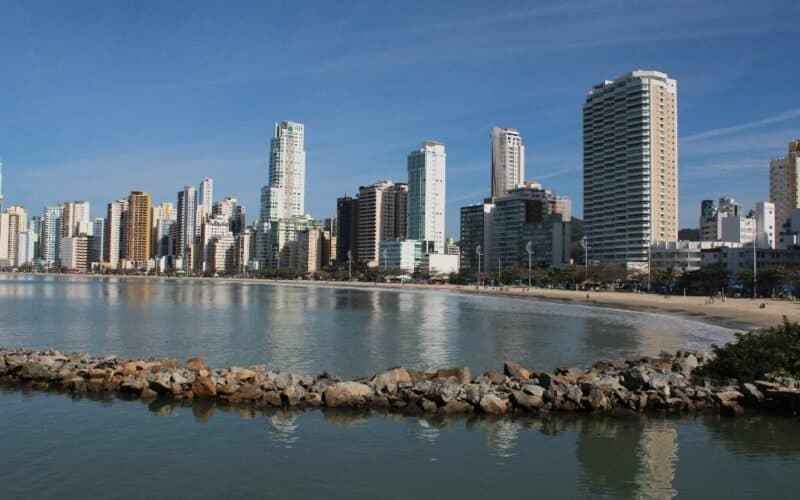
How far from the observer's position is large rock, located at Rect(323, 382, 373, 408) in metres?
19.6

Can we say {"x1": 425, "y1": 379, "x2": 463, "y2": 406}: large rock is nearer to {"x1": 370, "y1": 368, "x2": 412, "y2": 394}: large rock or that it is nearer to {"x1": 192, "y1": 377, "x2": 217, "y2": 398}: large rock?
{"x1": 370, "y1": 368, "x2": 412, "y2": 394}: large rock

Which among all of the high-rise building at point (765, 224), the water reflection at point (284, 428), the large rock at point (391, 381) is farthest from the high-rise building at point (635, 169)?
the water reflection at point (284, 428)

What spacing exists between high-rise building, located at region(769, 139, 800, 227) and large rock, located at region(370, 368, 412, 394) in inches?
7454

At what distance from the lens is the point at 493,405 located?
19.0 m

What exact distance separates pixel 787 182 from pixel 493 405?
20511 cm

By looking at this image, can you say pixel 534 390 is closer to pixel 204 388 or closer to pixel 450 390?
pixel 450 390

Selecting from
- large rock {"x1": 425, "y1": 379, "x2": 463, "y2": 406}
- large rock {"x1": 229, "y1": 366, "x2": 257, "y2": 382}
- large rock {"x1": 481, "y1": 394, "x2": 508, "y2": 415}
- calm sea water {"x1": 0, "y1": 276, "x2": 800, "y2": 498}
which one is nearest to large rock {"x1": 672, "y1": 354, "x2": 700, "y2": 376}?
calm sea water {"x1": 0, "y1": 276, "x2": 800, "y2": 498}

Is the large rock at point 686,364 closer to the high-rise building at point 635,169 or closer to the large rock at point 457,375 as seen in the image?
the large rock at point 457,375

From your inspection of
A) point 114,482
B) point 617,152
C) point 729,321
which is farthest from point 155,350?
point 617,152

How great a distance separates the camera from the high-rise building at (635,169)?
16388cm

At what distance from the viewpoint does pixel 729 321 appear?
52.2 m

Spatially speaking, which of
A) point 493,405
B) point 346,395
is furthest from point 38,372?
point 493,405

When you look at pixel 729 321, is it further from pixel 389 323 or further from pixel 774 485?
pixel 774 485

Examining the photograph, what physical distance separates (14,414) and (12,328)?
94.5 feet
